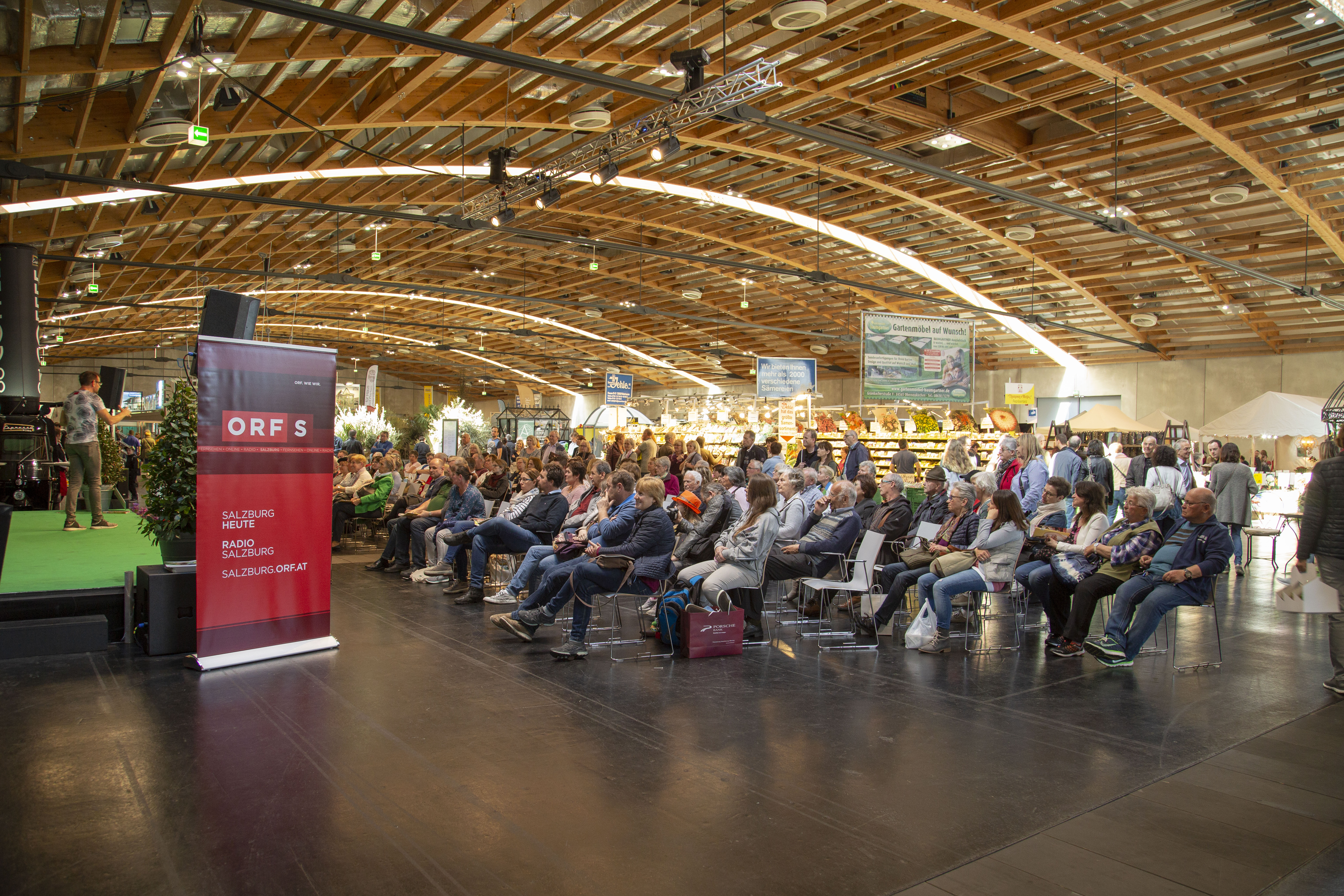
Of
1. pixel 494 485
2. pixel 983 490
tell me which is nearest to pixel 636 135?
pixel 494 485

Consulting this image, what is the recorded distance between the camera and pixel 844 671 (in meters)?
5.04

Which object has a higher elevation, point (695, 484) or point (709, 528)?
point (695, 484)

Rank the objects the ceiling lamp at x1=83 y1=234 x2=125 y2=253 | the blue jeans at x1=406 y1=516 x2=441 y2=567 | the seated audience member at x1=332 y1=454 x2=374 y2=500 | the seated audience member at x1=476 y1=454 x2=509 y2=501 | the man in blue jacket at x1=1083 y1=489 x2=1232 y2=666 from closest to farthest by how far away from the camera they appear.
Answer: the man in blue jacket at x1=1083 y1=489 x2=1232 y2=666 → the blue jeans at x1=406 y1=516 x2=441 y2=567 → the seated audience member at x1=476 y1=454 x2=509 y2=501 → the seated audience member at x1=332 y1=454 x2=374 y2=500 → the ceiling lamp at x1=83 y1=234 x2=125 y2=253

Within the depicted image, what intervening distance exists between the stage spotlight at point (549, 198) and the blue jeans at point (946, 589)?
295 inches

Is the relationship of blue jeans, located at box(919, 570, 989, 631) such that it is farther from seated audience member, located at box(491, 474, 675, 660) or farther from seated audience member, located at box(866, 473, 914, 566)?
seated audience member, located at box(491, 474, 675, 660)

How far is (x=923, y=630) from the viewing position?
5688mm

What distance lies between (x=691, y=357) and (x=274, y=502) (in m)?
26.1

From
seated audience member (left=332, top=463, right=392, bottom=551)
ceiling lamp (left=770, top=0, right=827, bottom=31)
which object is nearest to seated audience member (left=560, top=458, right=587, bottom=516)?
seated audience member (left=332, top=463, right=392, bottom=551)

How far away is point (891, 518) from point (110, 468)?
34.7 feet

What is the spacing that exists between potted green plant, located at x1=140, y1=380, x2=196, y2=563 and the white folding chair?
13.2 ft

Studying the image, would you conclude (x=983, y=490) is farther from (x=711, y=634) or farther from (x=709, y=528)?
(x=711, y=634)

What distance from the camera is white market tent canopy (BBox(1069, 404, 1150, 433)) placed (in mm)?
15102

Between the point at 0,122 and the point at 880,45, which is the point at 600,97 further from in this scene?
the point at 0,122

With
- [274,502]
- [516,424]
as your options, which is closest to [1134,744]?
[274,502]
